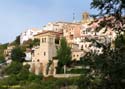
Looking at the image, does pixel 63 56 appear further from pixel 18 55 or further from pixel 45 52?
pixel 18 55

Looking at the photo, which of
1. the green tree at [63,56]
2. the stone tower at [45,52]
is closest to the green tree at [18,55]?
the stone tower at [45,52]

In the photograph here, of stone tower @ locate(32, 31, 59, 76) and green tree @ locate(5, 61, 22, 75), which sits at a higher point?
stone tower @ locate(32, 31, 59, 76)

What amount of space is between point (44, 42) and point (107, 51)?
4779 cm

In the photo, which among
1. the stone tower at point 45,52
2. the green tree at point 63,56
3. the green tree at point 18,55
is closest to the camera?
the green tree at point 63,56

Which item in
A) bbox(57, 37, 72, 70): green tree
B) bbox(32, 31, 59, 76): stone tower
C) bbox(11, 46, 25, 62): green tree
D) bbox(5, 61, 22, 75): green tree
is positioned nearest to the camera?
bbox(57, 37, 72, 70): green tree

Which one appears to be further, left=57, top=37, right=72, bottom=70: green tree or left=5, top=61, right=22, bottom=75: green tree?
left=5, top=61, right=22, bottom=75: green tree

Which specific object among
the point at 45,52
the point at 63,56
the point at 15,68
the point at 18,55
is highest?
the point at 45,52

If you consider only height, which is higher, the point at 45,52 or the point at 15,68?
the point at 45,52

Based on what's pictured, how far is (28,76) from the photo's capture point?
47562 mm

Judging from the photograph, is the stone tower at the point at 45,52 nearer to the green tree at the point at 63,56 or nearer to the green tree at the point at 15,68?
the green tree at the point at 15,68

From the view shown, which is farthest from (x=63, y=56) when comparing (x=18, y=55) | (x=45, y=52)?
(x=18, y=55)

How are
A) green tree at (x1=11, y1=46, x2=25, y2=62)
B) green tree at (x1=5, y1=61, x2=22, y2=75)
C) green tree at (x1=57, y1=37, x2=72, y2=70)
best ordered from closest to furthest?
green tree at (x1=57, y1=37, x2=72, y2=70), green tree at (x1=5, y1=61, x2=22, y2=75), green tree at (x1=11, y1=46, x2=25, y2=62)

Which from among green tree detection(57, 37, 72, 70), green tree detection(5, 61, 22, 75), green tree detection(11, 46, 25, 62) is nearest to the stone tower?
green tree detection(11, 46, 25, 62)

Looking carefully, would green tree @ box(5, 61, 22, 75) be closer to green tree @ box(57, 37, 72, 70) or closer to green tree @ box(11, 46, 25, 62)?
green tree @ box(11, 46, 25, 62)
